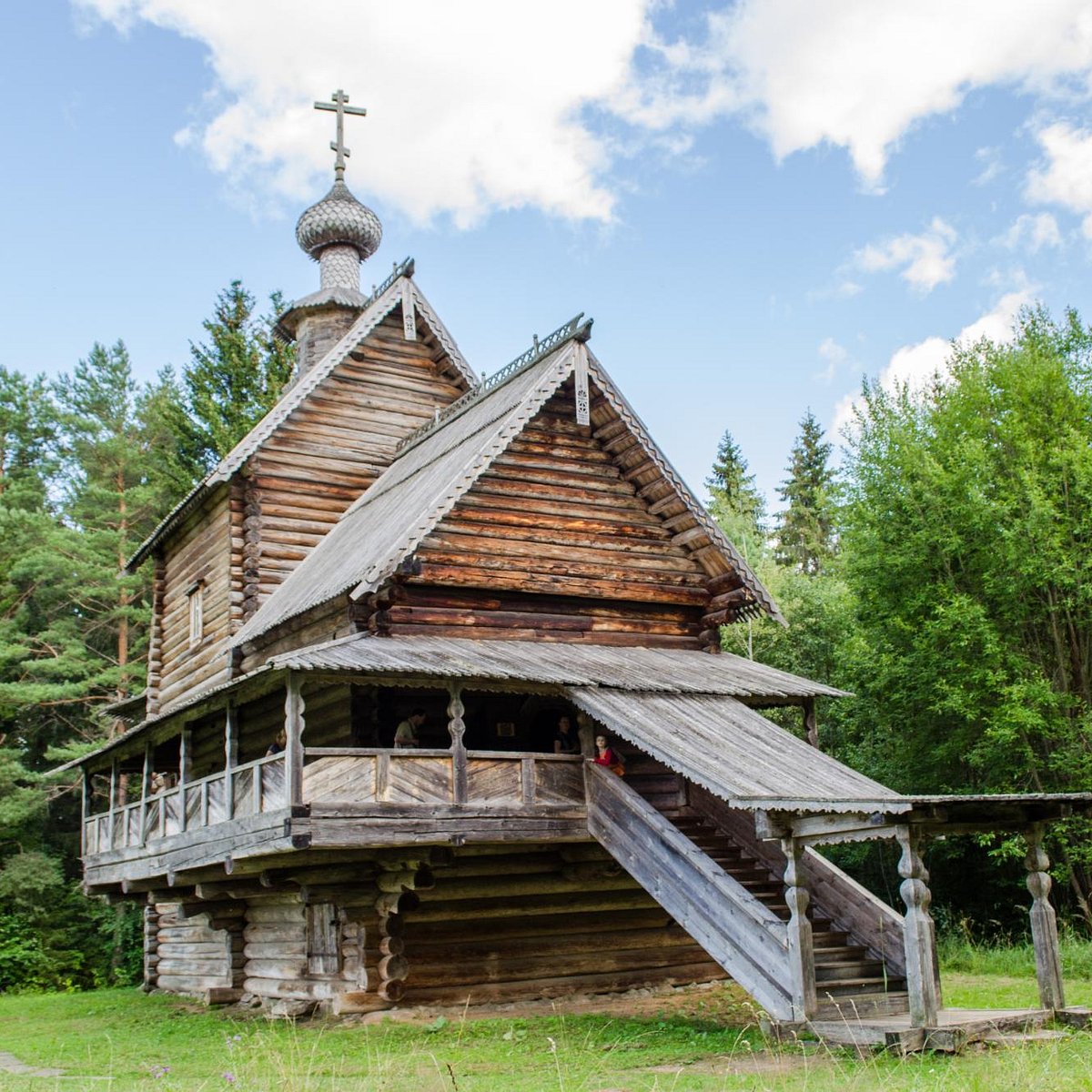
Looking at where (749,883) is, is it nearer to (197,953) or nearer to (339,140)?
(197,953)

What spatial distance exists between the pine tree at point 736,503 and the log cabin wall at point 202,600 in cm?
1934

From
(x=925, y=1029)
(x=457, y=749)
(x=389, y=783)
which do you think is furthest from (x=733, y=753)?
(x=389, y=783)

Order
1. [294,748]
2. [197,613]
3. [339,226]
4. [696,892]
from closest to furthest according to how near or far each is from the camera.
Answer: [696,892] → [294,748] → [197,613] → [339,226]

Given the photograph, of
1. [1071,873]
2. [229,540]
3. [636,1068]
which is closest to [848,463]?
[1071,873]

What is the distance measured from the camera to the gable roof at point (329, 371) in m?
21.8

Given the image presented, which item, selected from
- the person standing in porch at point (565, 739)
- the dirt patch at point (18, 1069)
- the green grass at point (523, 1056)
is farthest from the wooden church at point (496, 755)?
the dirt patch at point (18, 1069)

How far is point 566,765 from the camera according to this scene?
15.6m

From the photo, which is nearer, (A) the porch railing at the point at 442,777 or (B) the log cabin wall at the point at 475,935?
(A) the porch railing at the point at 442,777

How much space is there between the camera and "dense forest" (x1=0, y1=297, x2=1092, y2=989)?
80.1 ft

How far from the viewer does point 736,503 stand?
44.8m

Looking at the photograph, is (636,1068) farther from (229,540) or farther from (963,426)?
(963,426)

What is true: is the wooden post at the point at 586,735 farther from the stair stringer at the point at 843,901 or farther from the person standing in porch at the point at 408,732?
the stair stringer at the point at 843,901

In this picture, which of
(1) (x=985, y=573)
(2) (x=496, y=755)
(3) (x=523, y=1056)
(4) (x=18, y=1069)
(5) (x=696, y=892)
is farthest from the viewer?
(1) (x=985, y=573)

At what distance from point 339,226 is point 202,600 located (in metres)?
9.19
